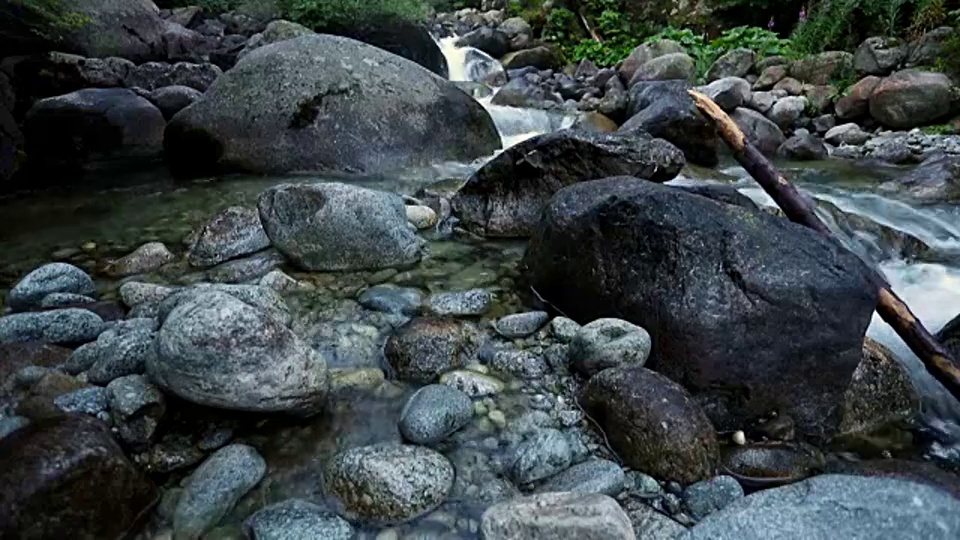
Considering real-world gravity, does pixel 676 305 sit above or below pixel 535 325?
above

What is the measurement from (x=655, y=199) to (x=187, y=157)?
4.82m

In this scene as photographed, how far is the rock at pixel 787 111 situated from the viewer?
329 inches

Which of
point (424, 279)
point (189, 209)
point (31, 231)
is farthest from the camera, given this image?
point (189, 209)

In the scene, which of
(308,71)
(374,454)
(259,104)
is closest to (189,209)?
(259,104)

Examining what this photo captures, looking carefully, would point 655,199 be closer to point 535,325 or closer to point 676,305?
point 676,305

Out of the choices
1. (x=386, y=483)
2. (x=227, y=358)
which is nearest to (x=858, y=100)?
(x=386, y=483)

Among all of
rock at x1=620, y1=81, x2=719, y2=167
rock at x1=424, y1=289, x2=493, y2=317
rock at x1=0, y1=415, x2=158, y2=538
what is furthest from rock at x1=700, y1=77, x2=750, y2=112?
rock at x1=0, y1=415, x2=158, y2=538

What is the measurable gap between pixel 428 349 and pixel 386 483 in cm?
82

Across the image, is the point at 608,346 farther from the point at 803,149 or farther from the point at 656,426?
the point at 803,149

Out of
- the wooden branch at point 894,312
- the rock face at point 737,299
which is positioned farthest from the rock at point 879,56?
the rock face at point 737,299

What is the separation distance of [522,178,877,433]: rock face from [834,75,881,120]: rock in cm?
672

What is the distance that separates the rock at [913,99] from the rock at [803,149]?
→ 1.05 meters

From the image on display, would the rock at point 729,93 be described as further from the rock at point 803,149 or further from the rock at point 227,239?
the rock at point 227,239

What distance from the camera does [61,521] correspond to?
166cm
